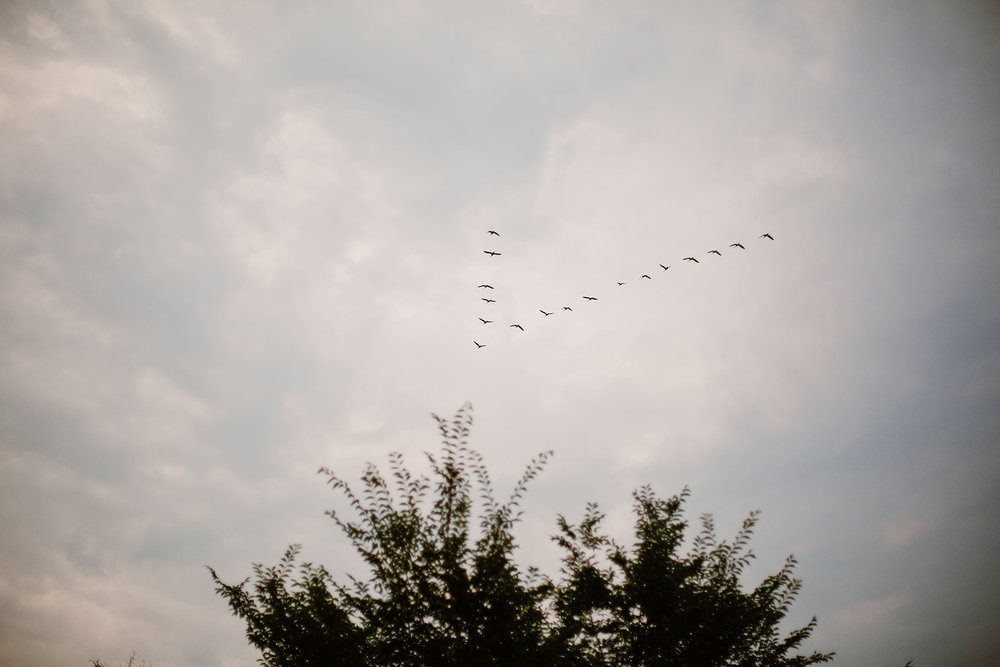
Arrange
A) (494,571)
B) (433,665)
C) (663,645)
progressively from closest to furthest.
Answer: (433,665)
(494,571)
(663,645)

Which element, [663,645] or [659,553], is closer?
[663,645]

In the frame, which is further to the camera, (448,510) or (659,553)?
(659,553)

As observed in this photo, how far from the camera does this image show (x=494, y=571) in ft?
24.3

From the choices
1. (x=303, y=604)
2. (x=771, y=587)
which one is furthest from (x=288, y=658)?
(x=771, y=587)

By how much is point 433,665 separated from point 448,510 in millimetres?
2278

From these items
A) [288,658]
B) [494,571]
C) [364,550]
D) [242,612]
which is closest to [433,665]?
[494,571]

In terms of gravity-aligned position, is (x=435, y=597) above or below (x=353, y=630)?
above

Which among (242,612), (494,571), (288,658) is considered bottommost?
(288,658)

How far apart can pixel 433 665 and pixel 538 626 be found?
2.37 m

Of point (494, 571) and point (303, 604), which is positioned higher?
point (494, 571)

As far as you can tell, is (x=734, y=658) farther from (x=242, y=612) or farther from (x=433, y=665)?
(x=242, y=612)

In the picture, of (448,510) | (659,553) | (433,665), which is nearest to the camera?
(433,665)

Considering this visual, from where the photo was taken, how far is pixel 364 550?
776 centimetres

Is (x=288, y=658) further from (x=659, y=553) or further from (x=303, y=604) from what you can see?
(x=659, y=553)
